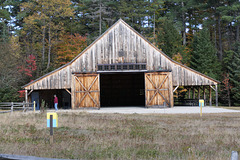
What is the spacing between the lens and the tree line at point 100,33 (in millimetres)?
43844

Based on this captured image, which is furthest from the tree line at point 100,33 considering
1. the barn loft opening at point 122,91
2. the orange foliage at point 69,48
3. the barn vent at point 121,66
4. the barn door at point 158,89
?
the barn door at point 158,89

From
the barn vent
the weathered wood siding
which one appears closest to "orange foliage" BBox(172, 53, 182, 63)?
the weathered wood siding

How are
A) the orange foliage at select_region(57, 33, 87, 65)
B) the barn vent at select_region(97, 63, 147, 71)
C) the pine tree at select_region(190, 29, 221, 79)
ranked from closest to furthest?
the barn vent at select_region(97, 63, 147, 71) < the orange foliage at select_region(57, 33, 87, 65) < the pine tree at select_region(190, 29, 221, 79)

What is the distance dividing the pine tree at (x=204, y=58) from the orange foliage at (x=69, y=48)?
19.1 meters

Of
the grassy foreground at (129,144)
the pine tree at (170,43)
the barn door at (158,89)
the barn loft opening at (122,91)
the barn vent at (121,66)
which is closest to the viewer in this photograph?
the grassy foreground at (129,144)

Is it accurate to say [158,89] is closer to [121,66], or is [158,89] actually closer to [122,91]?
[121,66]

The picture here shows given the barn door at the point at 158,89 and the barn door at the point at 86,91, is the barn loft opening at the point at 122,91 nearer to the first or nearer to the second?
the barn door at the point at 158,89

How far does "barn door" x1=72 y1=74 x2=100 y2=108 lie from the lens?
30203 millimetres

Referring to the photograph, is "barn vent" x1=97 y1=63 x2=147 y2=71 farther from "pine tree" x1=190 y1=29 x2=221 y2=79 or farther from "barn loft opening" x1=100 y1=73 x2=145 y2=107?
"pine tree" x1=190 y1=29 x2=221 y2=79

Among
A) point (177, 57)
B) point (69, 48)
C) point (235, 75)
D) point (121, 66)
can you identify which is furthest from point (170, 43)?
point (121, 66)

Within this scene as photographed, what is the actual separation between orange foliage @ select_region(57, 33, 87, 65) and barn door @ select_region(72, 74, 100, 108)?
18658 millimetres

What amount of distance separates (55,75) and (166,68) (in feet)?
37.2

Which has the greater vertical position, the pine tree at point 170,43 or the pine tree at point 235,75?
the pine tree at point 170,43

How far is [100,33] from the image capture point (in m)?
54.0
